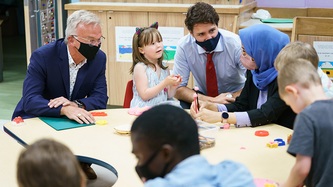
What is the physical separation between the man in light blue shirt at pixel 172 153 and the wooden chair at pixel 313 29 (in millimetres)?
3343

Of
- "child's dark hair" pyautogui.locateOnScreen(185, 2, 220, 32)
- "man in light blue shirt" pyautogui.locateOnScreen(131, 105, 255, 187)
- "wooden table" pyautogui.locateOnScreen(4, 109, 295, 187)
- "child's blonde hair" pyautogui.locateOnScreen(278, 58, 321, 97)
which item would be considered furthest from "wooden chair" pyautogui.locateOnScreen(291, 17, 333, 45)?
"man in light blue shirt" pyautogui.locateOnScreen(131, 105, 255, 187)

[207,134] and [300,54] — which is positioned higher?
[300,54]

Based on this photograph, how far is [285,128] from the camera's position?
3.04 metres

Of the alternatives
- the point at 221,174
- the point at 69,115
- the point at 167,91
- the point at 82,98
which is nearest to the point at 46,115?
the point at 69,115

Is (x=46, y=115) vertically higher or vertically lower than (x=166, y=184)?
lower

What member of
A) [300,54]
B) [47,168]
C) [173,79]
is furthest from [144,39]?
[47,168]

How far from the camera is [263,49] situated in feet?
10.5

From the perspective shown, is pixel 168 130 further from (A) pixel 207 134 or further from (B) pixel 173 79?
(B) pixel 173 79

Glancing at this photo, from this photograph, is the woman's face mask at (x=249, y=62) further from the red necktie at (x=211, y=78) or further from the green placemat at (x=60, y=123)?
the green placemat at (x=60, y=123)

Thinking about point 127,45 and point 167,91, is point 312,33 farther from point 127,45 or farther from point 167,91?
point 127,45

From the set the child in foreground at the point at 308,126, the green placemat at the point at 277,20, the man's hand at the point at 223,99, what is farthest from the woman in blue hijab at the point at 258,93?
the green placemat at the point at 277,20

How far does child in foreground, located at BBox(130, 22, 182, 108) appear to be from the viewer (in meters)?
3.84

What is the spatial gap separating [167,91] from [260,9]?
2417 mm

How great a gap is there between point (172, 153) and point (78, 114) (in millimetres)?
1750
